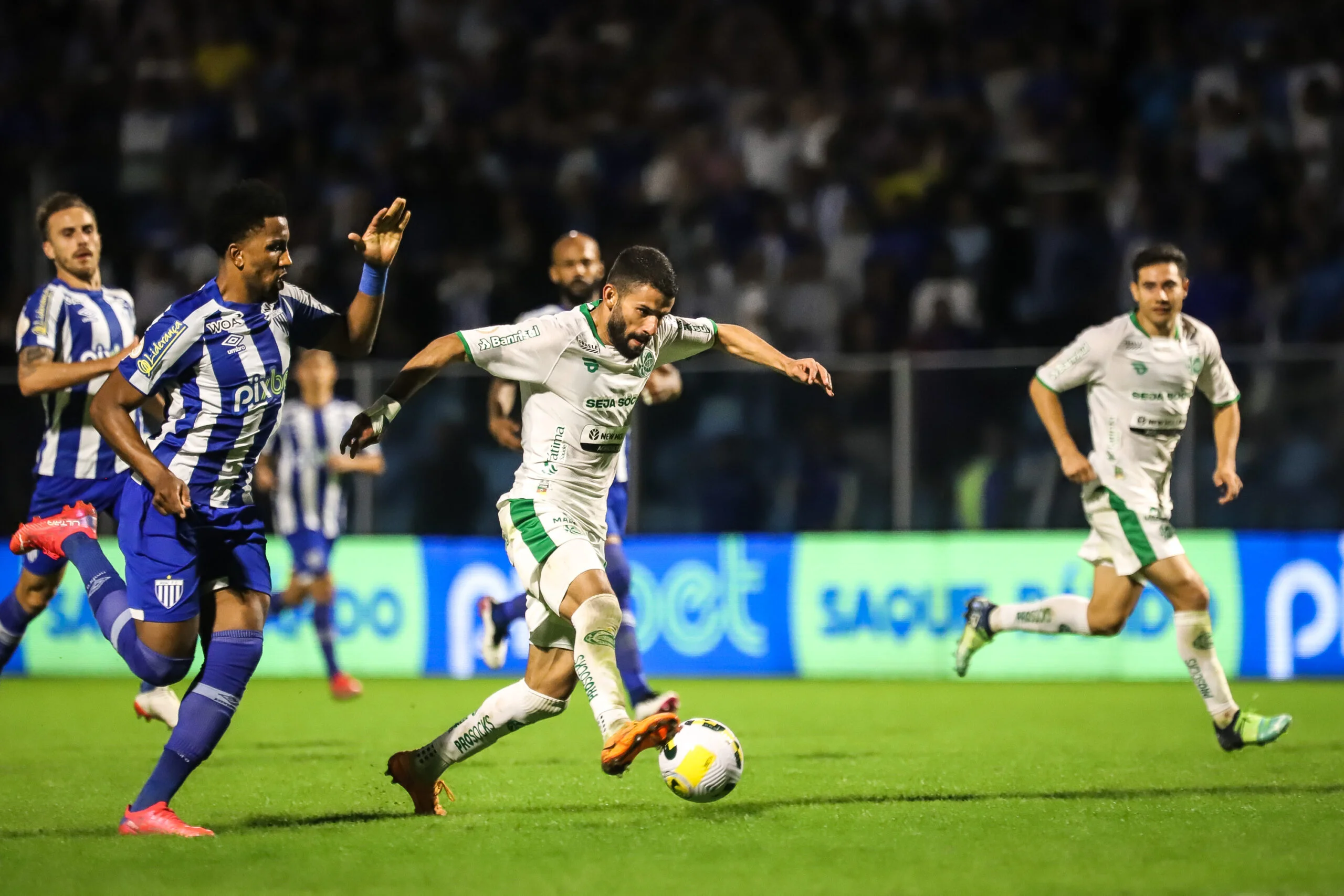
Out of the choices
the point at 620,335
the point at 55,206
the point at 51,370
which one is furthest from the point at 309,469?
the point at 620,335

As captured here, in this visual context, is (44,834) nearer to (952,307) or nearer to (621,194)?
(952,307)

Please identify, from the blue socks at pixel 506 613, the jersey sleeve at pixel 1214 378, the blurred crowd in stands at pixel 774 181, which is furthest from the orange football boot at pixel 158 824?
the blurred crowd in stands at pixel 774 181

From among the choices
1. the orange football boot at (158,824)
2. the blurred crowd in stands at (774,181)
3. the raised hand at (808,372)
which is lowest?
the orange football boot at (158,824)

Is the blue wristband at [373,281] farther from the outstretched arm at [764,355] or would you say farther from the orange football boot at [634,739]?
the orange football boot at [634,739]

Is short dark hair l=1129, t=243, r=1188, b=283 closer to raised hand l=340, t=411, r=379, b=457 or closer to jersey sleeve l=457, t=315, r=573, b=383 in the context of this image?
jersey sleeve l=457, t=315, r=573, b=383

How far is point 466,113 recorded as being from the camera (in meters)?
18.2

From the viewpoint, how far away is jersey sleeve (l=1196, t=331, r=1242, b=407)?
8.68 m

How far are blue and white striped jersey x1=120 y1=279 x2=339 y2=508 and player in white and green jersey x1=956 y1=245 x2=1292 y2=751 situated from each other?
4108mm

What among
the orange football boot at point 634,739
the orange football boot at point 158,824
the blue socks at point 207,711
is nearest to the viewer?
the orange football boot at point 634,739

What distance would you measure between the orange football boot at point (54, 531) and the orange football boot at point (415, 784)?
5.56 feet

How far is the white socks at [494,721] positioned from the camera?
6.16 meters

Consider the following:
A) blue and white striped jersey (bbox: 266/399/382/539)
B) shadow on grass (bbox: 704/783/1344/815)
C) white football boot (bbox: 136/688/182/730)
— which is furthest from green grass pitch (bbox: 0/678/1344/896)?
blue and white striped jersey (bbox: 266/399/382/539)

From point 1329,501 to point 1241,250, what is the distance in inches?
119

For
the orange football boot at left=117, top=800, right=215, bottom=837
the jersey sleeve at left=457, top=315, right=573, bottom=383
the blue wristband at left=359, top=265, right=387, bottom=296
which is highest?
the blue wristband at left=359, top=265, right=387, bottom=296
